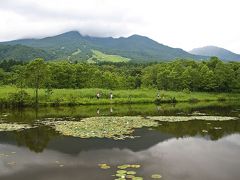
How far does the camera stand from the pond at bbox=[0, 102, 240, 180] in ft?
54.8

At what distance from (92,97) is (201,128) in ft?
101

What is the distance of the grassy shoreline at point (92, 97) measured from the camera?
51.9 metres

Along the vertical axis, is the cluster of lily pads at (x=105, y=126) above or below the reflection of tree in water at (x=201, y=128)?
above

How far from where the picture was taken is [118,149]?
71.8 ft

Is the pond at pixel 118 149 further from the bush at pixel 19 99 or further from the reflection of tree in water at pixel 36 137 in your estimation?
the bush at pixel 19 99

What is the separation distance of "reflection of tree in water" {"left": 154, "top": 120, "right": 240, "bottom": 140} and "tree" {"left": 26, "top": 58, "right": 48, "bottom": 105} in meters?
25.6

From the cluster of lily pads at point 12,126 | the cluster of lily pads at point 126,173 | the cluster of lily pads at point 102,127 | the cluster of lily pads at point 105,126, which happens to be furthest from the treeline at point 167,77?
the cluster of lily pads at point 126,173

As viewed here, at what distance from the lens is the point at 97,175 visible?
53.0ft

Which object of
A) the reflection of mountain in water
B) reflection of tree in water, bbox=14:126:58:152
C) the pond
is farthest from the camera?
reflection of tree in water, bbox=14:126:58:152

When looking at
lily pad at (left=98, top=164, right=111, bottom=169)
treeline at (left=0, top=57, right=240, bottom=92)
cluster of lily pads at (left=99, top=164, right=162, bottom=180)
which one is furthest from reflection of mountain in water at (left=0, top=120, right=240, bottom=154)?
treeline at (left=0, top=57, right=240, bottom=92)

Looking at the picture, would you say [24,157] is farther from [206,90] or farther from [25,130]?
[206,90]

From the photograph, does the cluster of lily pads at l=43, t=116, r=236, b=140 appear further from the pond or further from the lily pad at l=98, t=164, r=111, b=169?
the lily pad at l=98, t=164, r=111, b=169

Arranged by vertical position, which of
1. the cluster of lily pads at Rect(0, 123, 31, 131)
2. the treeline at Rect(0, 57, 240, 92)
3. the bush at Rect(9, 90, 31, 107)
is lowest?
the cluster of lily pads at Rect(0, 123, 31, 131)

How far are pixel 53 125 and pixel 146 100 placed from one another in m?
31.7
